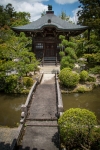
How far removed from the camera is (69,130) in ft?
22.2

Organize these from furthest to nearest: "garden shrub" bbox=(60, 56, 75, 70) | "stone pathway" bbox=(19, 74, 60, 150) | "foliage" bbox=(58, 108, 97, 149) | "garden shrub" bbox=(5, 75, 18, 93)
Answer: "garden shrub" bbox=(60, 56, 75, 70) → "garden shrub" bbox=(5, 75, 18, 93) → "stone pathway" bbox=(19, 74, 60, 150) → "foliage" bbox=(58, 108, 97, 149)

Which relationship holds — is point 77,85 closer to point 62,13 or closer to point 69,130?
point 69,130

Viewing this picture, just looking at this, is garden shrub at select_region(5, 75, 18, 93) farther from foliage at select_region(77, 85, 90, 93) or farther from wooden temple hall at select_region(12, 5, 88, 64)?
wooden temple hall at select_region(12, 5, 88, 64)

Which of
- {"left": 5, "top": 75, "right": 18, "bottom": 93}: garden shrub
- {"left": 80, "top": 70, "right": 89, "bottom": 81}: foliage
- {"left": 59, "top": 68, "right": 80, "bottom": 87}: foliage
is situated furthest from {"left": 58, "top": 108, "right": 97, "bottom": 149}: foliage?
{"left": 80, "top": 70, "right": 89, "bottom": 81}: foliage

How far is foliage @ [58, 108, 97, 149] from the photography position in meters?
6.74

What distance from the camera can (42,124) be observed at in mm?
9367

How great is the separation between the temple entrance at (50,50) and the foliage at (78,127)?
19476mm

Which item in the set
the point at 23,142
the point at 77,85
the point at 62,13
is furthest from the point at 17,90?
the point at 62,13

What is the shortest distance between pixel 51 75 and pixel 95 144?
1296 cm

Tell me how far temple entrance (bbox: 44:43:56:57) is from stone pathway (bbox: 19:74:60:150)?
12592 millimetres

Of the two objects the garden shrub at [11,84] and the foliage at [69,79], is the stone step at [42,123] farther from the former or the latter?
the foliage at [69,79]

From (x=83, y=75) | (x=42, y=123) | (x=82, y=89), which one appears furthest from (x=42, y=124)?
(x=83, y=75)

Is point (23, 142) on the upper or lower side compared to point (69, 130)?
lower

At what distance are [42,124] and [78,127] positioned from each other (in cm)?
322
